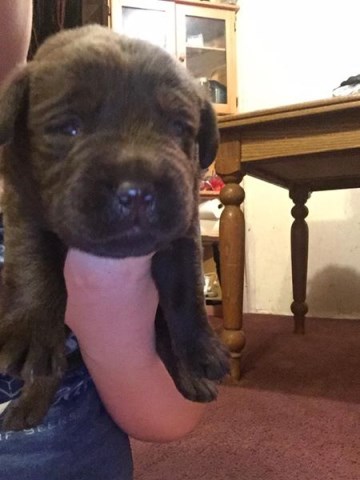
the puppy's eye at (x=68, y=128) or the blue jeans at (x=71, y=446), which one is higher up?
the puppy's eye at (x=68, y=128)

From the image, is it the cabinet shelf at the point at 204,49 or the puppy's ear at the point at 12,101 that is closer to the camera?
the puppy's ear at the point at 12,101

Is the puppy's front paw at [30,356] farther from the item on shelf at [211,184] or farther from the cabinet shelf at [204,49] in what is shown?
the cabinet shelf at [204,49]

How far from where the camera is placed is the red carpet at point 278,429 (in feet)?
4.47

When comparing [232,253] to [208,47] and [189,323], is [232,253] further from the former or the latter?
[208,47]

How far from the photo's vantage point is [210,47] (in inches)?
149

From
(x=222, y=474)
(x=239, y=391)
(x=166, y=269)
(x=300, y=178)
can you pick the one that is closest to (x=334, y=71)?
(x=300, y=178)

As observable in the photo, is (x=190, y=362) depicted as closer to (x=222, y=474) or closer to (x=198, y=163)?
(x=198, y=163)

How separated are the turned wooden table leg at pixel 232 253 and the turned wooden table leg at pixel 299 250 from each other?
881 millimetres

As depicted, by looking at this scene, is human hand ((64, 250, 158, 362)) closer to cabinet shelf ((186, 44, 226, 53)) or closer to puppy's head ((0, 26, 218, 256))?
puppy's head ((0, 26, 218, 256))

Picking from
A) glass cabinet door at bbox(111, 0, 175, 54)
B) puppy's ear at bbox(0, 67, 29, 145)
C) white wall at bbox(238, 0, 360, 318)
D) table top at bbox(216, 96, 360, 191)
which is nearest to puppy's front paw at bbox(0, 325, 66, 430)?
puppy's ear at bbox(0, 67, 29, 145)

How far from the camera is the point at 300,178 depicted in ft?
8.19

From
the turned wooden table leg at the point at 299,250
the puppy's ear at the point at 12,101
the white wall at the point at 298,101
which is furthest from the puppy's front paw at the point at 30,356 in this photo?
the white wall at the point at 298,101

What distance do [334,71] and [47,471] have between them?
2.85m

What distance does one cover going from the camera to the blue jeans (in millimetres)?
894
